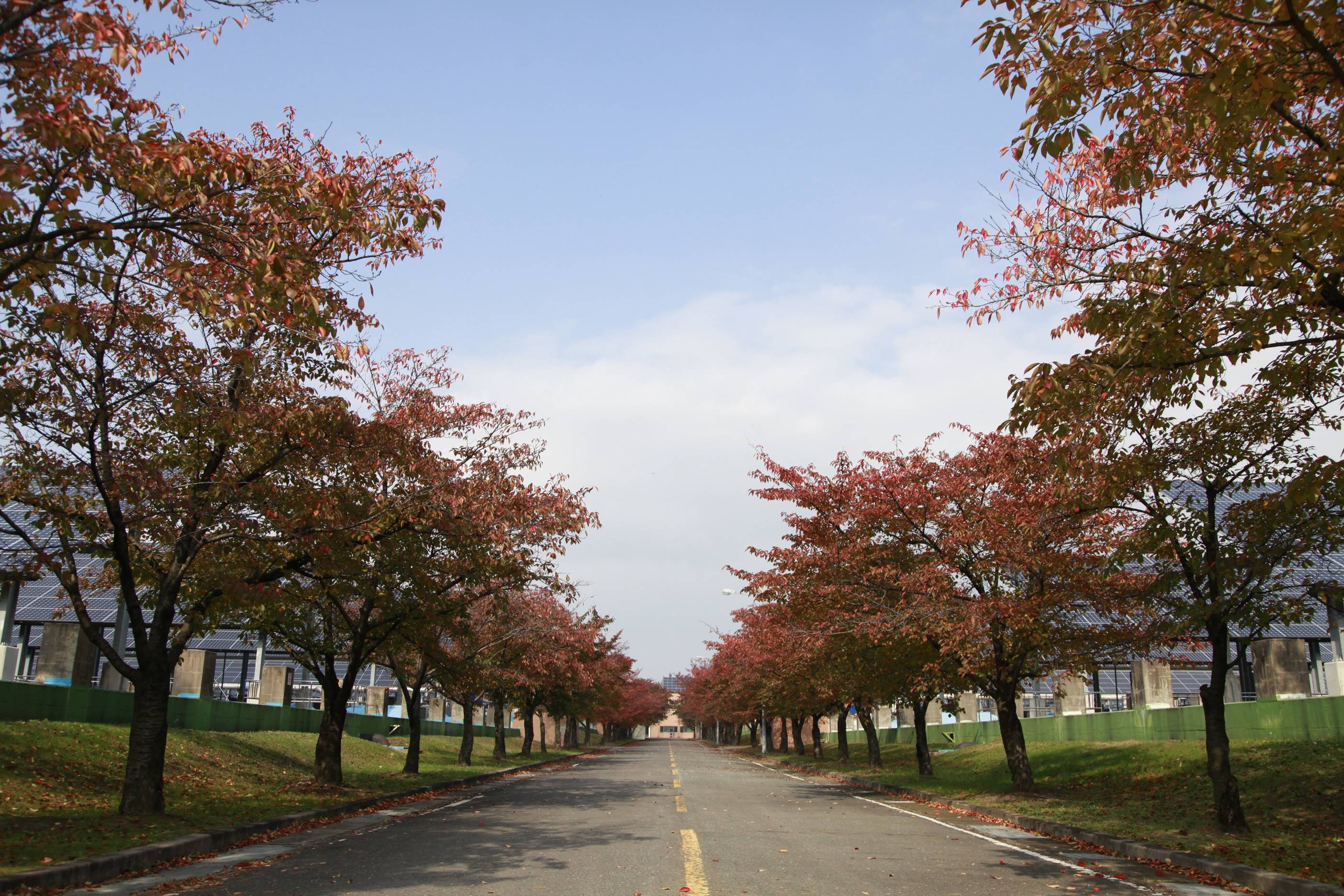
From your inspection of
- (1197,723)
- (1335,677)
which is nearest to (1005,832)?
(1197,723)

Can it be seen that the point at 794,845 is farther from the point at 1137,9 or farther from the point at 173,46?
the point at 173,46

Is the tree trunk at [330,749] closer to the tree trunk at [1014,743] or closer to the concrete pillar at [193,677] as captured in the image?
the concrete pillar at [193,677]

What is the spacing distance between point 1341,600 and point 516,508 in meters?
12.7

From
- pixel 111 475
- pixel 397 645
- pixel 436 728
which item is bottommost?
pixel 436 728

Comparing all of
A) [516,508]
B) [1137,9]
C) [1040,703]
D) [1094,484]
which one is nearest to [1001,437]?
[1094,484]

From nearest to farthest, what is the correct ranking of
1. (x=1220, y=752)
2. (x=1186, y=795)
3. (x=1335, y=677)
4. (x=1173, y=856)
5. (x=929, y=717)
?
(x=1173, y=856) < (x=1220, y=752) < (x=1186, y=795) < (x=1335, y=677) < (x=929, y=717)

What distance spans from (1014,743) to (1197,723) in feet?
15.8

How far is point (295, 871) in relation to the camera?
9281 millimetres

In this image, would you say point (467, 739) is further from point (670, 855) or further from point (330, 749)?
point (670, 855)

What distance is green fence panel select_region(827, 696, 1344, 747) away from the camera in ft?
57.8

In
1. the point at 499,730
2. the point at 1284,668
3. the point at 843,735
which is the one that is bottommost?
the point at 843,735

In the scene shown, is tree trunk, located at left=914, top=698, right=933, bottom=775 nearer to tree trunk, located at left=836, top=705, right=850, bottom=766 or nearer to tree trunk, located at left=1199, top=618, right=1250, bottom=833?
tree trunk, located at left=836, top=705, right=850, bottom=766

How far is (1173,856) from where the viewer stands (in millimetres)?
10727

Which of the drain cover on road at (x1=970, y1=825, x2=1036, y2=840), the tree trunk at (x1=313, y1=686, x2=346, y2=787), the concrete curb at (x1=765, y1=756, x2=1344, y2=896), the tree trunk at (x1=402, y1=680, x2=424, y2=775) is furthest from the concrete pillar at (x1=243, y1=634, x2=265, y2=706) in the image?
the drain cover on road at (x1=970, y1=825, x2=1036, y2=840)
